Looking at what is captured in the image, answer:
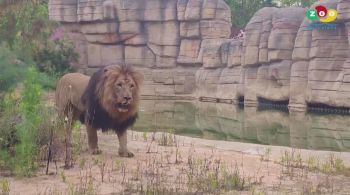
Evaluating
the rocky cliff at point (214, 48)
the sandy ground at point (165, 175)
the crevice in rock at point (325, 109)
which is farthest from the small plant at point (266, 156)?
the crevice in rock at point (325, 109)

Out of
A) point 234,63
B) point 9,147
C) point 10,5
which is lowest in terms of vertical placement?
point 9,147

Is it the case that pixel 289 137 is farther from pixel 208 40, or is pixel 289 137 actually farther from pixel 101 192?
pixel 208 40

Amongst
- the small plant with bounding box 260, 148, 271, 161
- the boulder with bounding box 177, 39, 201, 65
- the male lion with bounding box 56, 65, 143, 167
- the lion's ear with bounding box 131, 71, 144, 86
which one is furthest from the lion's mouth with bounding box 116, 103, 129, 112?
the boulder with bounding box 177, 39, 201, 65

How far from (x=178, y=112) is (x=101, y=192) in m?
15.2

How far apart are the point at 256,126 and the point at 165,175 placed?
1013 centimetres

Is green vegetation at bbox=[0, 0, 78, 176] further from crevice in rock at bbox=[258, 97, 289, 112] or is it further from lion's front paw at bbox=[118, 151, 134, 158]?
crevice in rock at bbox=[258, 97, 289, 112]

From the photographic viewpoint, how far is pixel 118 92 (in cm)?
636

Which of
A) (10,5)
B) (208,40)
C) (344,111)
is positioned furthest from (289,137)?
(208,40)

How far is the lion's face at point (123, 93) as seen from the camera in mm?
6285

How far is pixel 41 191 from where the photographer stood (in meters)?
4.38

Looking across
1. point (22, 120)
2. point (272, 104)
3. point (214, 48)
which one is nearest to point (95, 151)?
point (22, 120)

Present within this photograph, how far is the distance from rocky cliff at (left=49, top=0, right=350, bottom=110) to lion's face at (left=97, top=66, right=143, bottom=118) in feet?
45.4

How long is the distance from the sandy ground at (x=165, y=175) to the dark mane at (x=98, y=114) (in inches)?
16.5

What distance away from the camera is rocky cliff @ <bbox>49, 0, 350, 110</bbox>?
19.6 m
